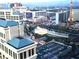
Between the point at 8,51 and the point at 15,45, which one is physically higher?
the point at 15,45

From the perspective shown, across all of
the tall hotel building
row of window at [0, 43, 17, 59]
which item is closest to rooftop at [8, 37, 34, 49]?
the tall hotel building

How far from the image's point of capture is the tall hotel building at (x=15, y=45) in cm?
288

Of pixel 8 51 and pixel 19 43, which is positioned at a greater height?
pixel 19 43

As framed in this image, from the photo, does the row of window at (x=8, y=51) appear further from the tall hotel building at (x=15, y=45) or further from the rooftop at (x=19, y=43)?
the rooftop at (x=19, y=43)

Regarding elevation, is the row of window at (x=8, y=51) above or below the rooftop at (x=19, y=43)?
below

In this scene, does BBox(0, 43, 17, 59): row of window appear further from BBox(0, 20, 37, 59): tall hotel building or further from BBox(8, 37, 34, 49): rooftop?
BBox(8, 37, 34, 49): rooftop

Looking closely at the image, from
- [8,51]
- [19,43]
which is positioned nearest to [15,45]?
[19,43]

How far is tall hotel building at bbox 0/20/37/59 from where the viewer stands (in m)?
2.88

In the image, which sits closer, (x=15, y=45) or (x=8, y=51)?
(x=15, y=45)

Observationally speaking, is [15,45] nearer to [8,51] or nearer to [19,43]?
[19,43]

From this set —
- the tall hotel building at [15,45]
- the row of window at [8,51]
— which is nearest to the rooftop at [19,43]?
the tall hotel building at [15,45]

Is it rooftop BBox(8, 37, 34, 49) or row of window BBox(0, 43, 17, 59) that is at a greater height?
rooftop BBox(8, 37, 34, 49)

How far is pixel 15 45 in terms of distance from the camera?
9.64 ft

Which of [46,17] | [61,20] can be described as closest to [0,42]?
[61,20]
